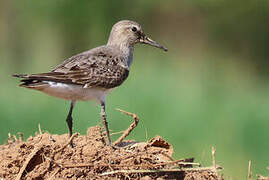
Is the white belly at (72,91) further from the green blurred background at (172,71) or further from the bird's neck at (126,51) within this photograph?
the green blurred background at (172,71)

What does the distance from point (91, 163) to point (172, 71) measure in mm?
16313

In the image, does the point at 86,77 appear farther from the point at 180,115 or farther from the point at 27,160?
the point at 180,115

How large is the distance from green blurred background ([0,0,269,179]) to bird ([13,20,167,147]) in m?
1.57

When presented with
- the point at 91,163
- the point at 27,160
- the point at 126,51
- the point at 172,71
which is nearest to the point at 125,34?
the point at 126,51

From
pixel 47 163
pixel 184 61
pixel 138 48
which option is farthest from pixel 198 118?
pixel 138 48

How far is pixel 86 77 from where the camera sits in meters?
8.88

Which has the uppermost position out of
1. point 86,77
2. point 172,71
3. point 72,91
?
point 172,71

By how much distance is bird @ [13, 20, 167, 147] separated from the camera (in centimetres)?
846

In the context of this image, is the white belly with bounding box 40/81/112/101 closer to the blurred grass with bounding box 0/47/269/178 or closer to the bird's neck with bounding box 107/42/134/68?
the bird's neck with bounding box 107/42/134/68

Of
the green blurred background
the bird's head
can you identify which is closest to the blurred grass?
the green blurred background

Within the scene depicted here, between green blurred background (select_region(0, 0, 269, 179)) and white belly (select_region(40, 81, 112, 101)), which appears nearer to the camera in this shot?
white belly (select_region(40, 81, 112, 101))

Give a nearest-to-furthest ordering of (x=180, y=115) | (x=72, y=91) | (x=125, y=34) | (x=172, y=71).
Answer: (x=72, y=91)
(x=125, y=34)
(x=180, y=115)
(x=172, y=71)

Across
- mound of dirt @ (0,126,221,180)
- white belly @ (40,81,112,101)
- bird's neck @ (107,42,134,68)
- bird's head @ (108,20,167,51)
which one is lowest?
mound of dirt @ (0,126,221,180)

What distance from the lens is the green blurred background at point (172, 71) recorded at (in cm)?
1406
